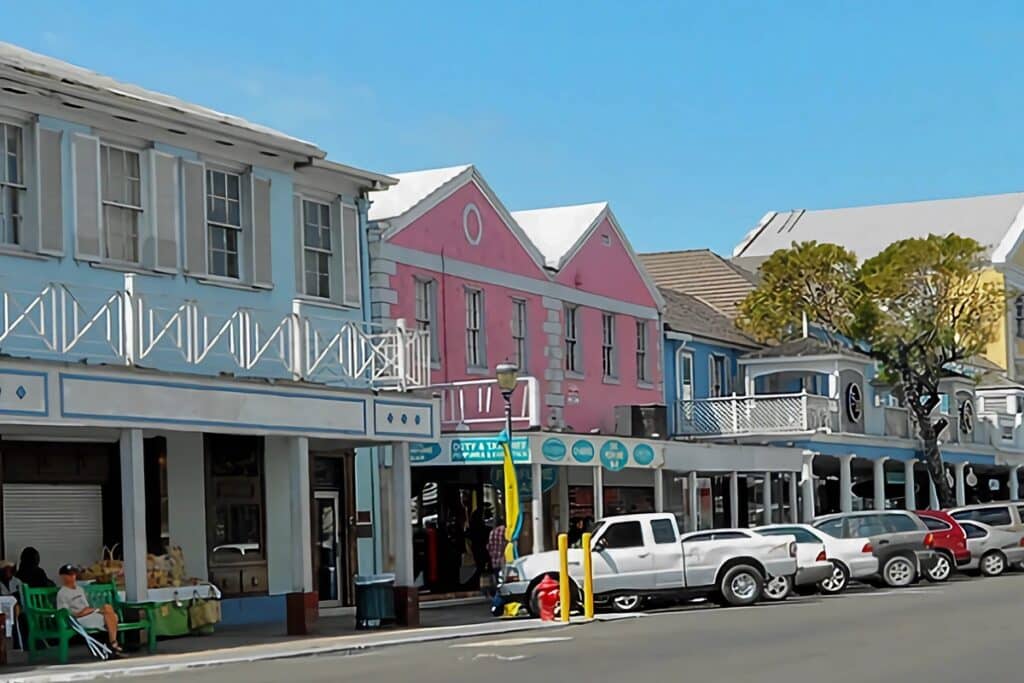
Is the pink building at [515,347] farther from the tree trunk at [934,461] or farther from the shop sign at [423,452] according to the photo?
the tree trunk at [934,461]

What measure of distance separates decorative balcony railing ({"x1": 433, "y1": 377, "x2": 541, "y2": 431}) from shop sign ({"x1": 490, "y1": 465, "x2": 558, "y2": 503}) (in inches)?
35.9

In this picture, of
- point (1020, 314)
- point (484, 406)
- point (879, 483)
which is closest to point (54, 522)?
point (484, 406)

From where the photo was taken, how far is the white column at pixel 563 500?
3575cm

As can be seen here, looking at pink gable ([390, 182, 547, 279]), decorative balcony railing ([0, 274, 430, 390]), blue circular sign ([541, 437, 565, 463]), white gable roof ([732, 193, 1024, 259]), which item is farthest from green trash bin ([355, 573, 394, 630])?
white gable roof ([732, 193, 1024, 259])

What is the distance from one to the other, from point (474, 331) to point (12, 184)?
1260cm

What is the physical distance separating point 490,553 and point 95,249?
1100cm

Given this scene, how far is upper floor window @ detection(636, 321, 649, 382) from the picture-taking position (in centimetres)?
3966

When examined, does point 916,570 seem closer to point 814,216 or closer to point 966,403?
point 966,403

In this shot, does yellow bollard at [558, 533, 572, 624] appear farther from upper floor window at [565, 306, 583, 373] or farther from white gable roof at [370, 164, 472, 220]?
upper floor window at [565, 306, 583, 373]

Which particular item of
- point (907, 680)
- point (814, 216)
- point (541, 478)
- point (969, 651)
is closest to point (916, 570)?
→ point (541, 478)

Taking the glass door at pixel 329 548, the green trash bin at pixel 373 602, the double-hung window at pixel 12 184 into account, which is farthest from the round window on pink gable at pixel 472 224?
the double-hung window at pixel 12 184

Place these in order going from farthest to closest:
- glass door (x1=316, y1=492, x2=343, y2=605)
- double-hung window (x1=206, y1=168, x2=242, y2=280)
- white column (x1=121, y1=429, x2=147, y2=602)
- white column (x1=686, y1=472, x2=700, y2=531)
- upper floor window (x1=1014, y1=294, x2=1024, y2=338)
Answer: upper floor window (x1=1014, y1=294, x2=1024, y2=338)
white column (x1=686, y1=472, x2=700, y2=531)
glass door (x1=316, y1=492, x2=343, y2=605)
double-hung window (x1=206, y1=168, x2=242, y2=280)
white column (x1=121, y1=429, x2=147, y2=602)

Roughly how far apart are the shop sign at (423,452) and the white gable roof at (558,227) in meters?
7.52

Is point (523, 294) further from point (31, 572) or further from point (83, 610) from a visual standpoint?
point (83, 610)
